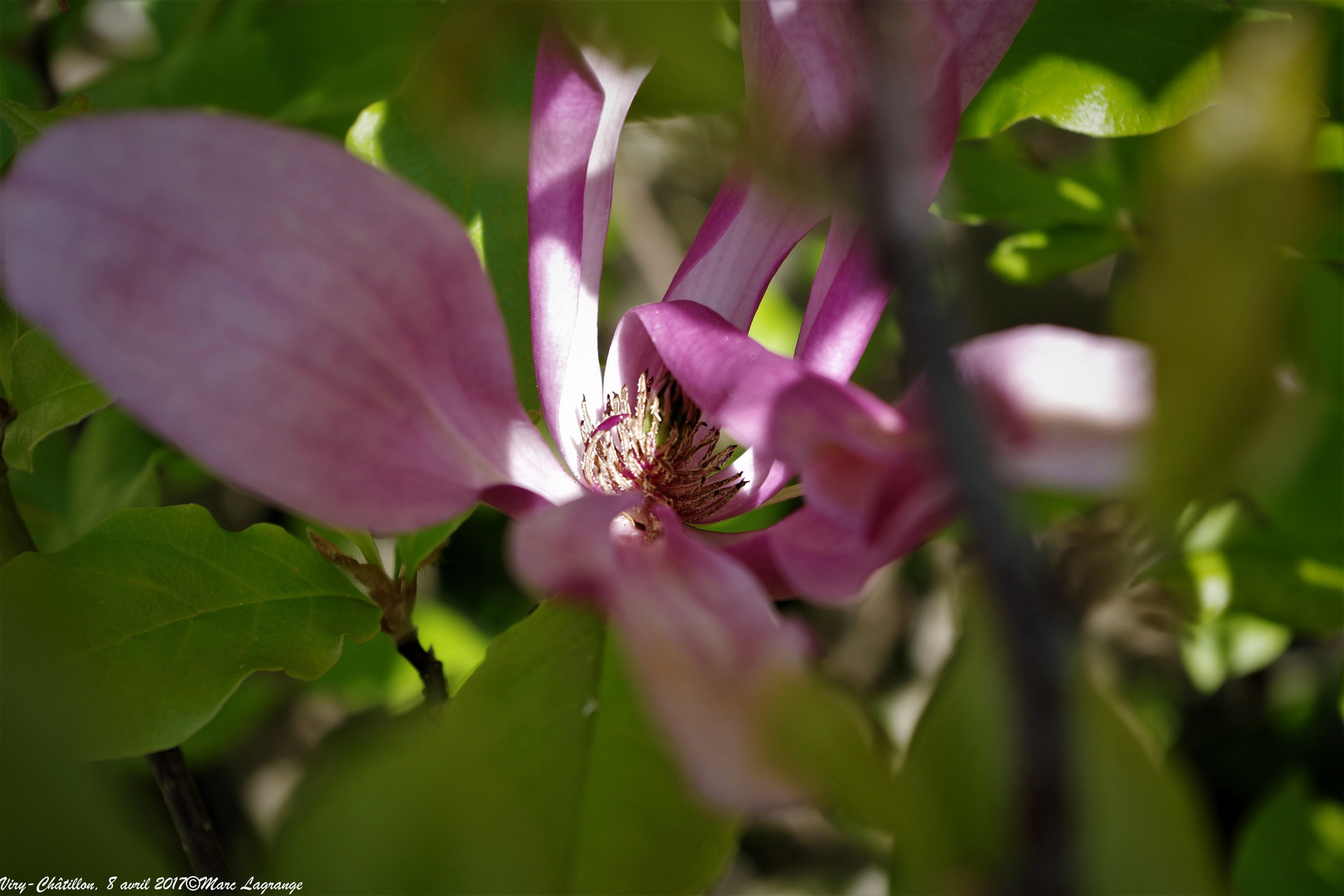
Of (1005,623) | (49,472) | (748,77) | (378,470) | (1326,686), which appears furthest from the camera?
(1326,686)

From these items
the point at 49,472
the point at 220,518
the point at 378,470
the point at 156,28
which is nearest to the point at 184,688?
the point at 378,470

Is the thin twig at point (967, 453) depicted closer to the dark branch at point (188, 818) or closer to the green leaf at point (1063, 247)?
the dark branch at point (188, 818)

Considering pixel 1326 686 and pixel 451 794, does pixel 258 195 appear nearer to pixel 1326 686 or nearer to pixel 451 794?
pixel 451 794

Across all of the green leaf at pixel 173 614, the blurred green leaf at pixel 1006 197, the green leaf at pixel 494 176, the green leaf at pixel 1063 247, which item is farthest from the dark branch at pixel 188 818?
the green leaf at pixel 1063 247

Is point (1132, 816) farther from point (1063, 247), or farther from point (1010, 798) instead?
point (1063, 247)

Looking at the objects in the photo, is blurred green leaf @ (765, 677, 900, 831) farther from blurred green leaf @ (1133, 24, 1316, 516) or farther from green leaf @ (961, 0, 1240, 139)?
green leaf @ (961, 0, 1240, 139)
